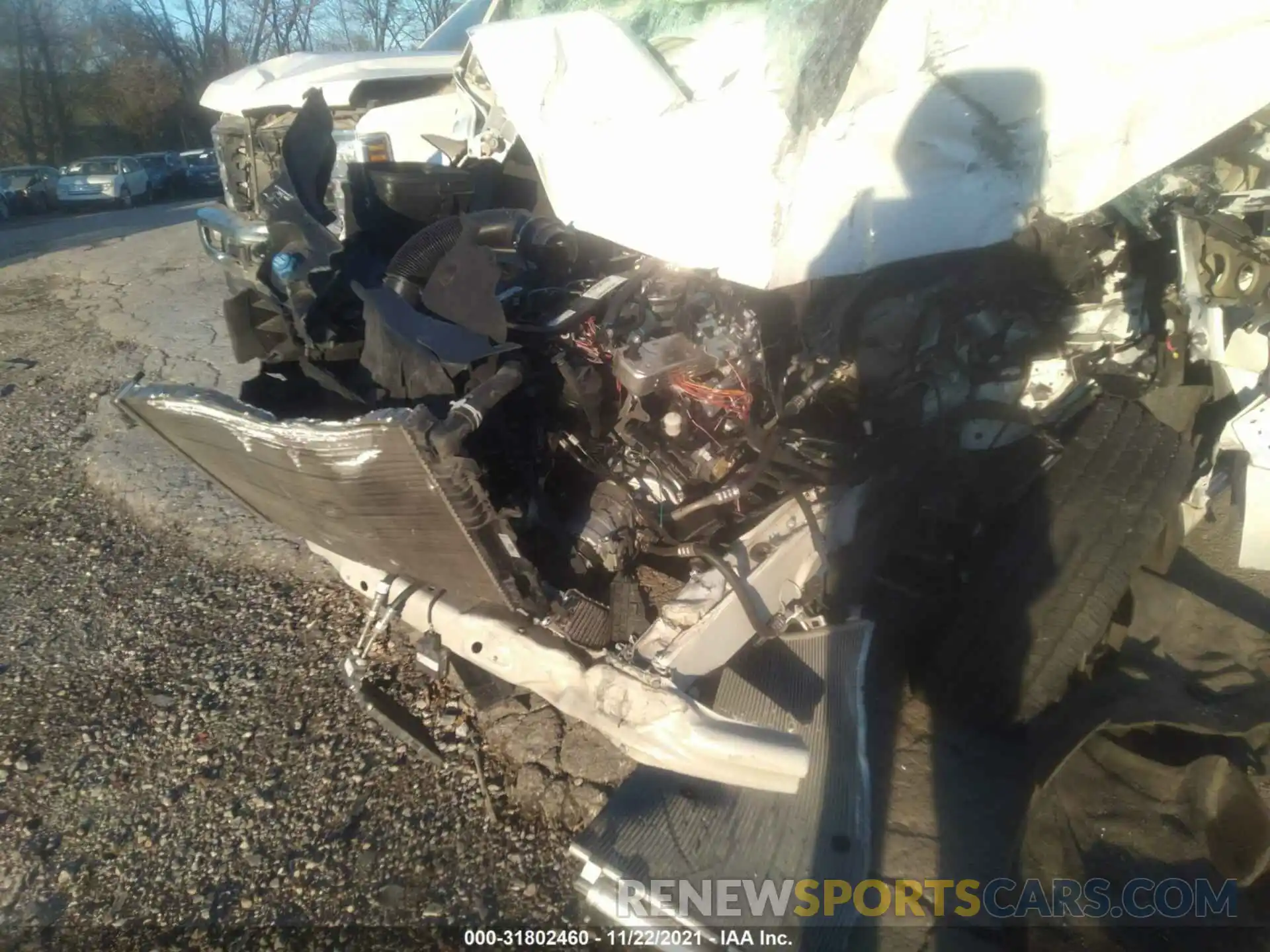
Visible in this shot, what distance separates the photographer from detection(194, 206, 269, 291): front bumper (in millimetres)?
4344

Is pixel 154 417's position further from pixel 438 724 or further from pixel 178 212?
pixel 178 212

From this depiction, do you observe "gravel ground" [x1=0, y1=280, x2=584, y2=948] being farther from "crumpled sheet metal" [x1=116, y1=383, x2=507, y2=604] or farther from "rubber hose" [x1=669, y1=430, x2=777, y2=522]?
"rubber hose" [x1=669, y1=430, x2=777, y2=522]

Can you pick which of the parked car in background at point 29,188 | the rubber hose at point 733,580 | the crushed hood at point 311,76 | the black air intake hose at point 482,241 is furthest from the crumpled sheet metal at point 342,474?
the parked car in background at point 29,188

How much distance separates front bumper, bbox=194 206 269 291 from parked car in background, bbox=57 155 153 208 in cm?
1588

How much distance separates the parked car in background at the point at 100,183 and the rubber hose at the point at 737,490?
19.8 metres

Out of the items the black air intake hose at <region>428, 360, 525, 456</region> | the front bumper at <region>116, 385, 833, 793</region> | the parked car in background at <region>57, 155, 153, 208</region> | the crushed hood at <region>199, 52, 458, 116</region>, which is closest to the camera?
the black air intake hose at <region>428, 360, 525, 456</region>

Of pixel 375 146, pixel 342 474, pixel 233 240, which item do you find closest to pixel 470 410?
pixel 342 474

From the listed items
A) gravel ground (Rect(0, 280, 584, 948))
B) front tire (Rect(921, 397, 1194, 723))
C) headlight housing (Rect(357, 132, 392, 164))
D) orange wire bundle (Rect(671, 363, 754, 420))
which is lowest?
gravel ground (Rect(0, 280, 584, 948))

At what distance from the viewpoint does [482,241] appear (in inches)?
105

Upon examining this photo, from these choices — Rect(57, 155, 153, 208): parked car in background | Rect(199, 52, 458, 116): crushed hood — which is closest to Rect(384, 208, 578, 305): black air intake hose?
Rect(199, 52, 458, 116): crushed hood

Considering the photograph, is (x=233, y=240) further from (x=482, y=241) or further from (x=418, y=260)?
(x=418, y=260)

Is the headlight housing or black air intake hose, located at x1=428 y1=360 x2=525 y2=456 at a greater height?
the headlight housing

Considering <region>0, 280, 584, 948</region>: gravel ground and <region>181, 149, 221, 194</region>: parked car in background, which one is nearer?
<region>0, 280, 584, 948</region>: gravel ground

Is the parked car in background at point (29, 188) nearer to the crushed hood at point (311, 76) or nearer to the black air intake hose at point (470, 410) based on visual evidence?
the crushed hood at point (311, 76)
